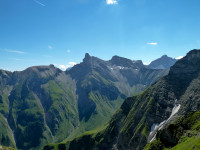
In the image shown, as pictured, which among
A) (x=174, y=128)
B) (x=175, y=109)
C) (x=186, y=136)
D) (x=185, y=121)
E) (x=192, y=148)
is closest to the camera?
(x=192, y=148)

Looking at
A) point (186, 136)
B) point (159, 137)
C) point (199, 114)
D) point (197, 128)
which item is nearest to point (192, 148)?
point (186, 136)

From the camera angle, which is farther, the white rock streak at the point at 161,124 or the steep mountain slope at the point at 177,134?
the white rock streak at the point at 161,124

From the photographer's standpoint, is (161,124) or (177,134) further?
(161,124)

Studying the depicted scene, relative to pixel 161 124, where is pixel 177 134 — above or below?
above

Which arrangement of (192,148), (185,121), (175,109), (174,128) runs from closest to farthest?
1. (192,148)
2. (174,128)
3. (185,121)
4. (175,109)

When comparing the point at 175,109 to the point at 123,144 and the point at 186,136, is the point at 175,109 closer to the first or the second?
the point at 123,144

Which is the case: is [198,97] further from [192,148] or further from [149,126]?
[192,148]

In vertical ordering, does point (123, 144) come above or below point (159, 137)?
below

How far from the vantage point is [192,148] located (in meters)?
81.9

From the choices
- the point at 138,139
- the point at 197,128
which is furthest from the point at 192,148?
the point at 138,139

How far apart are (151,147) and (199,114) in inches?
1482

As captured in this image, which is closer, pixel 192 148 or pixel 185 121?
pixel 192 148

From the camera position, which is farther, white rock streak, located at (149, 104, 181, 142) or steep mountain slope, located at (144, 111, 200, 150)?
white rock streak, located at (149, 104, 181, 142)

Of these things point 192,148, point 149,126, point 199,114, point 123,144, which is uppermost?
point 199,114
